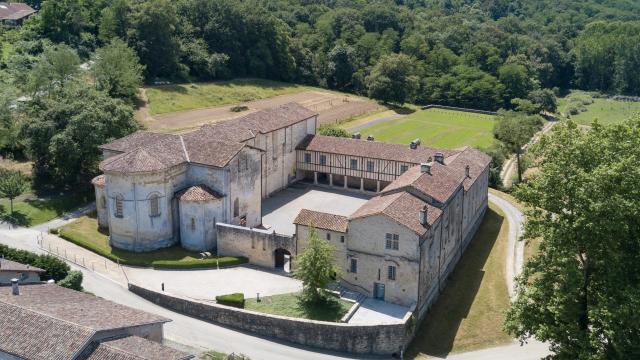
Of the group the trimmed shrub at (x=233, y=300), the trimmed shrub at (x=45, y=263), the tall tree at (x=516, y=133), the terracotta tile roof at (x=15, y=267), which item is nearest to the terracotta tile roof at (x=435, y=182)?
the trimmed shrub at (x=233, y=300)

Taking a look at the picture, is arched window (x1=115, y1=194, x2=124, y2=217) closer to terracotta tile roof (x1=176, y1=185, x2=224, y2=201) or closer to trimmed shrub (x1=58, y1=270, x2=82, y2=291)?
terracotta tile roof (x1=176, y1=185, x2=224, y2=201)

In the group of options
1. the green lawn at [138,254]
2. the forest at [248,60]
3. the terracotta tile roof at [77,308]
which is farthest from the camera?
the forest at [248,60]

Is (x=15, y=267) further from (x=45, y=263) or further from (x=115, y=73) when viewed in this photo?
(x=115, y=73)

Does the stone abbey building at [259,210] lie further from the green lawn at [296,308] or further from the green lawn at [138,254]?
the green lawn at [296,308]

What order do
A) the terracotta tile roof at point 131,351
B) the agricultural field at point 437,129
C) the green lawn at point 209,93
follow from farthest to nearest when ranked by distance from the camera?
the agricultural field at point 437,129, the green lawn at point 209,93, the terracotta tile roof at point 131,351

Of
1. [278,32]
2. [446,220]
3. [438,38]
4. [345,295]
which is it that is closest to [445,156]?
[446,220]

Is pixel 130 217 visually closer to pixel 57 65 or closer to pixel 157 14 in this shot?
pixel 57 65

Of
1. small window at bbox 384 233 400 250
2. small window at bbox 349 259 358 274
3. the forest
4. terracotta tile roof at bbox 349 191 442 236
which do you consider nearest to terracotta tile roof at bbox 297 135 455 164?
terracotta tile roof at bbox 349 191 442 236
